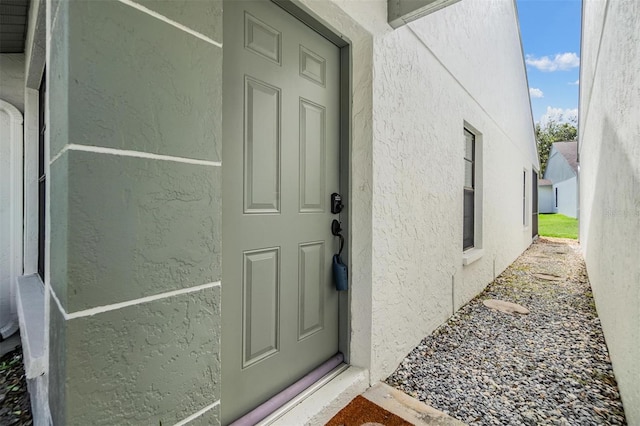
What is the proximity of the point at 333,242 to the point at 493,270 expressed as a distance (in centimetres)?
453

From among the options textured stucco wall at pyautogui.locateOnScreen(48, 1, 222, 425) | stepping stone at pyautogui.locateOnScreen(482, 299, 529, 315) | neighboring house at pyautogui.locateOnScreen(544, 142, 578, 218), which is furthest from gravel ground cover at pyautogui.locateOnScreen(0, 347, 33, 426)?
neighboring house at pyautogui.locateOnScreen(544, 142, 578, 218)

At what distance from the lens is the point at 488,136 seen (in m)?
4.93

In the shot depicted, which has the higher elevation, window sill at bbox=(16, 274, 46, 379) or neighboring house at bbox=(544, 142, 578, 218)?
neighboring house at bbox=(544, 142, 578, 218)

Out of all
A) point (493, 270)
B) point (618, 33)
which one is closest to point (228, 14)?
point (618, 33)

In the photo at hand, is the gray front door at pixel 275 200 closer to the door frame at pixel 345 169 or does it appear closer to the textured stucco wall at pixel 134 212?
the door frame at pixel 345 169

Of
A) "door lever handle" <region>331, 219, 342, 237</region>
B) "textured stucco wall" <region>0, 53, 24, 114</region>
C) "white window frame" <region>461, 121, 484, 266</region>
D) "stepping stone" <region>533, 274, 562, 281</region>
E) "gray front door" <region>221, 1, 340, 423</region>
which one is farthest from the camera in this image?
"stepping stone" <region>533, 274, 562, 281</region>

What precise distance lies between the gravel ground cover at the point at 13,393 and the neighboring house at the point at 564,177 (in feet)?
90.0

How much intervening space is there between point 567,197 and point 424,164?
27510 mm

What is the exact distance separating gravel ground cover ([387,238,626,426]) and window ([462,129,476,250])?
101 centimetres

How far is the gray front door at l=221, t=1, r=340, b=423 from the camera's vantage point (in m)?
1.45

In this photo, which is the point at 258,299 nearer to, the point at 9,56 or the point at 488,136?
the point at 9,56

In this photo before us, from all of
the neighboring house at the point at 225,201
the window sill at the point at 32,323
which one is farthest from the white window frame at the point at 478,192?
the window sill at the point at 32,323

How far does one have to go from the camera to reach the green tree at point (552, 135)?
3562cm

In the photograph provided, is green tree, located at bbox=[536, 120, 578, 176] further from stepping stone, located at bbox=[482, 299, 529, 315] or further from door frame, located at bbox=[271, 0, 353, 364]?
door frame, located at bbox=[271, 0, 353, 364]
